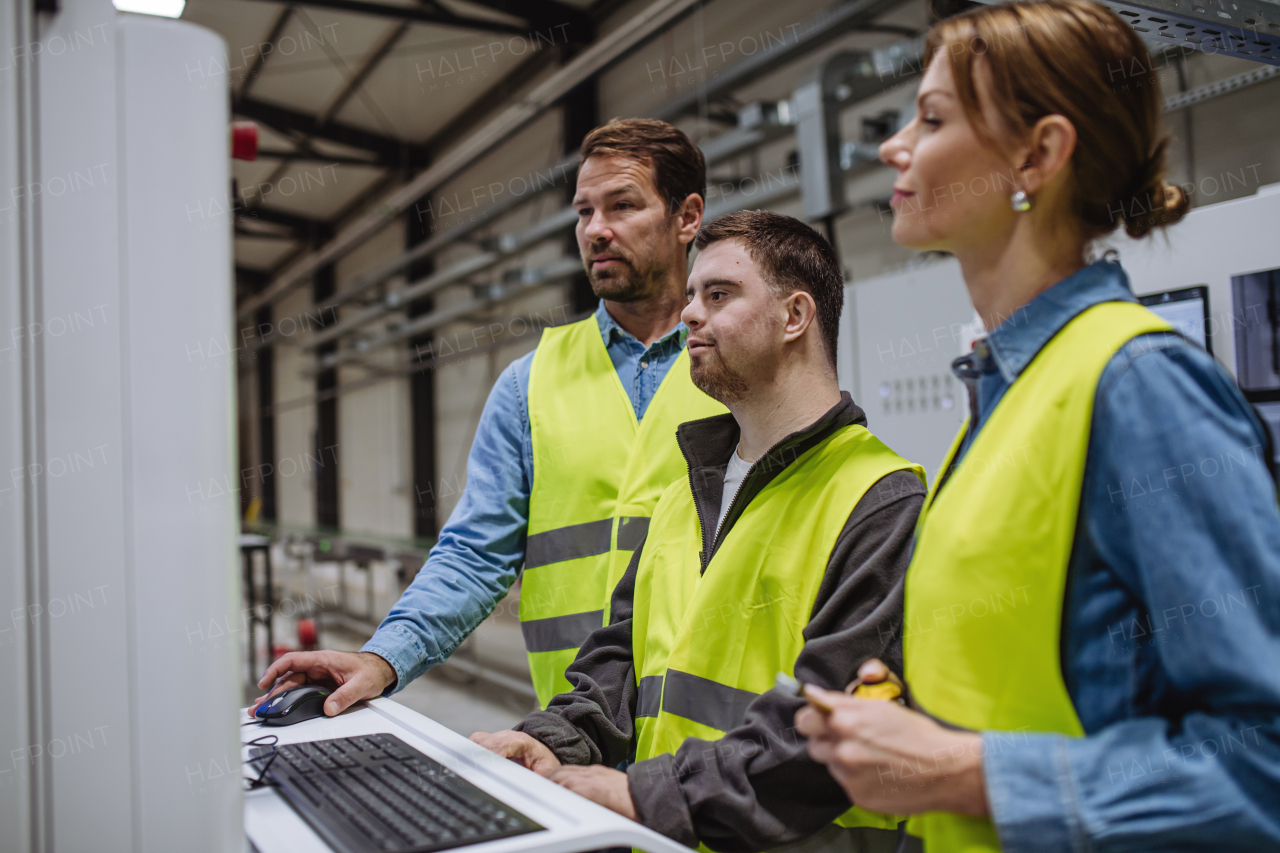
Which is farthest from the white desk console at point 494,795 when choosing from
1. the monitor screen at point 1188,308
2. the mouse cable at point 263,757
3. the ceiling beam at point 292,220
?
the ceiling beam at point 292,220

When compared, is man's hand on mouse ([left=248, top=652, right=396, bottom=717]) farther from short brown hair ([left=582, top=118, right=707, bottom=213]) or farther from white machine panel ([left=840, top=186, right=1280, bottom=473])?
white machine panel ([left=840, top=186, right=1280, bottom=473])

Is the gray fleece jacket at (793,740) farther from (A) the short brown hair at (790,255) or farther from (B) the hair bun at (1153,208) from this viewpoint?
(B) the hair bun at (1153,208)

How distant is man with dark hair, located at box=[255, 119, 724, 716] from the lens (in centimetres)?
147

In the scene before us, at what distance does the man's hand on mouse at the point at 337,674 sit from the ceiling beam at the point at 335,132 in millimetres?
7023

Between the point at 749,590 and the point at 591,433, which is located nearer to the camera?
the point at 749,590

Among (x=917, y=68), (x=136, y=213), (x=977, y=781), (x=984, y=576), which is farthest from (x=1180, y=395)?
(x=917, y=68)

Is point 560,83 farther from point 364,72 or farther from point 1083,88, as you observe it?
point 1083,88

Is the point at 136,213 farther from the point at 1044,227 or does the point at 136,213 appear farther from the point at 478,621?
the point at 478,621

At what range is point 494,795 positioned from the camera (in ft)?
2.83

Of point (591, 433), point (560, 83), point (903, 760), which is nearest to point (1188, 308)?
point (591, 433)

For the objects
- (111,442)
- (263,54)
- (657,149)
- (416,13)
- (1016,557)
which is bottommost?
(1016,557)

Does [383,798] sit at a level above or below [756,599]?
below

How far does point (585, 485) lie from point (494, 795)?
0.72 m

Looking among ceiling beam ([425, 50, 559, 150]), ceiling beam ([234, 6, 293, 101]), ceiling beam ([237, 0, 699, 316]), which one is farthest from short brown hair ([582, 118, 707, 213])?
ceiling beam ([234, 6, 293, 101])
